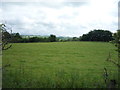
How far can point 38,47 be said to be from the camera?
14000mm

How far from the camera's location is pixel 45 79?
5309mm

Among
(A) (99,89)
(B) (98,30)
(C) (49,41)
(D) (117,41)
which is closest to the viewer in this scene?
(D) (117,41)

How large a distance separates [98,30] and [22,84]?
20.8 ft

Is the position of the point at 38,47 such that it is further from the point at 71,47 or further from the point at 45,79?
the point at 45,79

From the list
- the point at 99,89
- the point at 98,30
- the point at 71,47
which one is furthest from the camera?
the point at 71,47

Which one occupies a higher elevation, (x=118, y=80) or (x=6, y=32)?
(x=6, y=32)

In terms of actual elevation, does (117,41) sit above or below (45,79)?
above

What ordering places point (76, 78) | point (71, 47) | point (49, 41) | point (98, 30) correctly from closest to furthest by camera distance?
1. point (76, 78)
2. point (98, 30)
3. point (49, 41)
4. point (71, 47)

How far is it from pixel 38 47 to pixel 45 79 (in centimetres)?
881

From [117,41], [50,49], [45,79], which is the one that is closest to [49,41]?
[50,49]

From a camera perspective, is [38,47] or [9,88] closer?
[9,88]

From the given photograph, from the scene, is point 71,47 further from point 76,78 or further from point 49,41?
point 76,78

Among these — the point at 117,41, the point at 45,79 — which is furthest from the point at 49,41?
the point at 117,41

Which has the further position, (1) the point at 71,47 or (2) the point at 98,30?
(1) the point at 71,47
